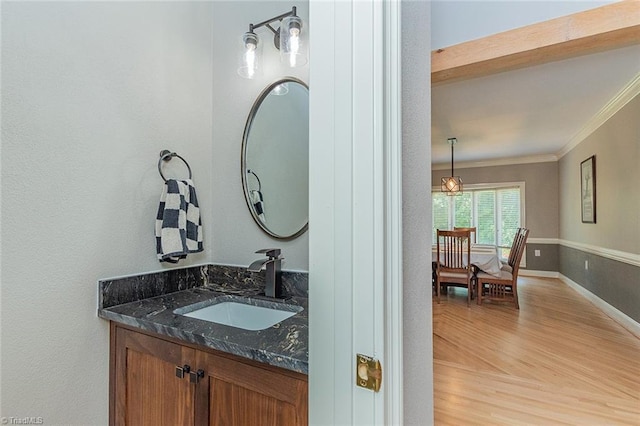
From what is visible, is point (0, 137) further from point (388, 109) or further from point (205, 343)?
point (388, 109)

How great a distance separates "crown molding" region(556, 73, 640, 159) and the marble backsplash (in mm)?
3595

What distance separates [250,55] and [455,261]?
3717 millimetres

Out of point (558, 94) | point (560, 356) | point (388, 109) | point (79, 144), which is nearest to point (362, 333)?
point (388, 109)

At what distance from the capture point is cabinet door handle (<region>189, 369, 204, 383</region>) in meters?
1.00

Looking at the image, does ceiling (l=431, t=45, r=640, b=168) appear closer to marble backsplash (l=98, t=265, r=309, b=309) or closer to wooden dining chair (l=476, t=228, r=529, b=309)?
wooden dining chair (l=476, t=228, r=529, b=309)

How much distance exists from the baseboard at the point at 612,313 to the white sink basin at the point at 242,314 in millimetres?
3659

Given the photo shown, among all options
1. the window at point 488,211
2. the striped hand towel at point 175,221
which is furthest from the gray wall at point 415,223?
the window at point 488,211

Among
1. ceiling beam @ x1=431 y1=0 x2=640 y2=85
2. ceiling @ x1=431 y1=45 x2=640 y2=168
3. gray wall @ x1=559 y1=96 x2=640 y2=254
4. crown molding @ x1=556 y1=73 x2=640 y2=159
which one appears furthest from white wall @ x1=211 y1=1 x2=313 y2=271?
gray wall @ x1=559 y1=96 x2=640 y2=254

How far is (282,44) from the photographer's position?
1459mm

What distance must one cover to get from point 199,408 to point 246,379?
23 centimetres

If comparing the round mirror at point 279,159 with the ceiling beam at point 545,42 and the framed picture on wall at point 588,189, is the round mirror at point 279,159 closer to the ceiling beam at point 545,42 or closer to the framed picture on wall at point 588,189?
the ceiling beam at point 545,42

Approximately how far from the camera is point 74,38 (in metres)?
1.20

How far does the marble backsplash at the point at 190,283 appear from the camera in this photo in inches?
50.7

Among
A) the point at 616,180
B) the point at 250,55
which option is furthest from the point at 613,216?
the point at 250,55
